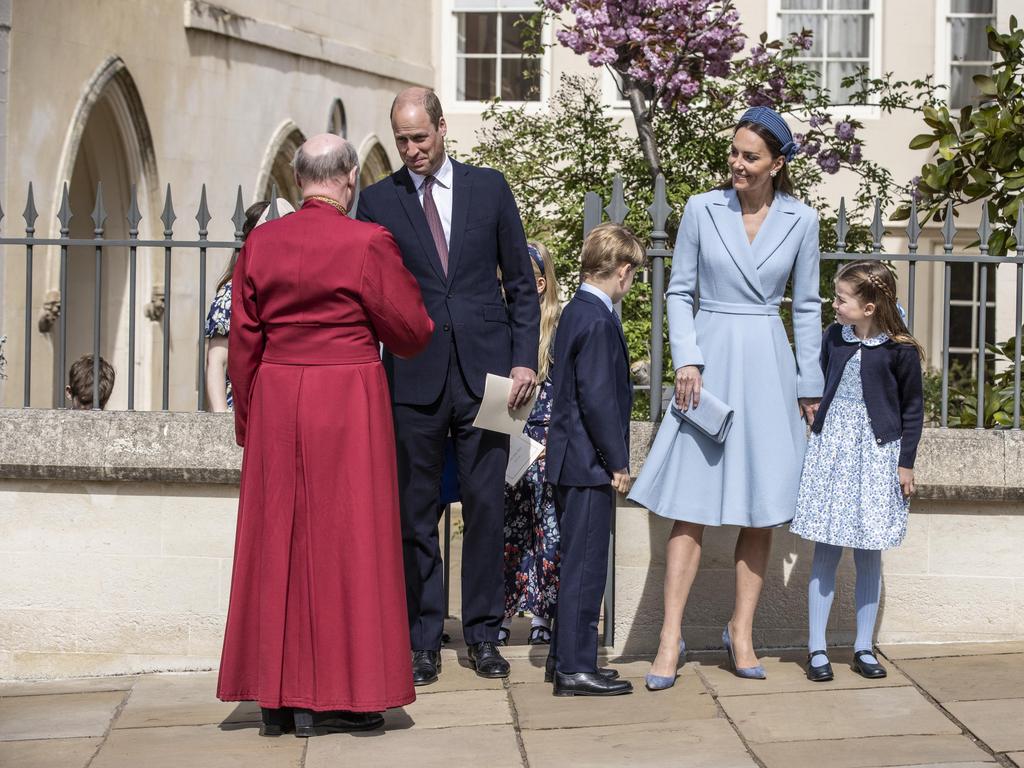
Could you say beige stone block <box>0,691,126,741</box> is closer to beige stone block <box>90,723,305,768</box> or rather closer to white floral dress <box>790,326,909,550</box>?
beige stone block <box>90,723,305,768</box>

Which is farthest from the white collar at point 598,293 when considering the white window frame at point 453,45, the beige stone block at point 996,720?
the white window frame at point 453,45

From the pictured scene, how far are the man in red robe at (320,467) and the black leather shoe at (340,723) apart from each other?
5 cm

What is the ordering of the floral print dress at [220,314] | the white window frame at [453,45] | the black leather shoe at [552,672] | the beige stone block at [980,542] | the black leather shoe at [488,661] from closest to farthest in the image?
1. the black leather shoe at [552,672]
2. the black leather shoe at [488,661]
3. the beige stone block at [980,542]
4. the floral print dress at [220,314]
5. the white window frame at [453,45]

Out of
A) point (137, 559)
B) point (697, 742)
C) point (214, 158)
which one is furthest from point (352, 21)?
point (697, 742)

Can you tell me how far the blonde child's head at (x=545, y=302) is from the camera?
6.30 m

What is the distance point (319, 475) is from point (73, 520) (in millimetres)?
1688

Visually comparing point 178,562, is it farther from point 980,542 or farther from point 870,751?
point 980,542

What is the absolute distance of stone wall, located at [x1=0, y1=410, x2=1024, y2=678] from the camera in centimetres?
631

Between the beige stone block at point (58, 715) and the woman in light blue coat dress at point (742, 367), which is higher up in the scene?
the woman in light blue coat dress at point (742, 367)

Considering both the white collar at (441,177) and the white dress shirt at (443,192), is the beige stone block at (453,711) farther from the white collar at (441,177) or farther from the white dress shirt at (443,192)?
the white collar at (441,177)

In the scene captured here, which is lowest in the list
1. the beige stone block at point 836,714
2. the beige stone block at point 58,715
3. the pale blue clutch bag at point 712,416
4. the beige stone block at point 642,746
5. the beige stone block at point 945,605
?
the beige stone block at point 58,715

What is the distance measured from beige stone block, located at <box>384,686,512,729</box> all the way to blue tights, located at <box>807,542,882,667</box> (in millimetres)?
1095

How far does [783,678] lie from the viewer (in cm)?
587

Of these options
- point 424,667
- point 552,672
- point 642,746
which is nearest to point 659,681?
point 552,672
